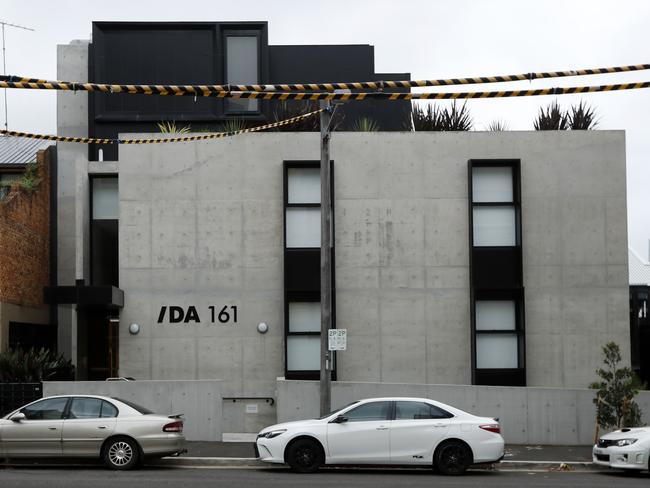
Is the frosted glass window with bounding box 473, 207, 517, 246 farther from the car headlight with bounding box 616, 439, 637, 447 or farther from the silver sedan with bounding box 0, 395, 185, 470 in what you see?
the silver sedan with bounding box 0, 395, 185, 470

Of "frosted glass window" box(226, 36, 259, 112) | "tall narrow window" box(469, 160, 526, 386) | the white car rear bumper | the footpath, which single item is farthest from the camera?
"frosted glass window" box(226, 36, 259, 112)

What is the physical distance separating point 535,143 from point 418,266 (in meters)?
4.29

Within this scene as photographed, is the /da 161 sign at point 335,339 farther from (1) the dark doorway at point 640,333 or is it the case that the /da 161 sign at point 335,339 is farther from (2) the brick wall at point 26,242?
(1) the dark doorway at point 640,333

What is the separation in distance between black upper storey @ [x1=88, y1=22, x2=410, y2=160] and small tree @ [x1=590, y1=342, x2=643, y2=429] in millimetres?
12056

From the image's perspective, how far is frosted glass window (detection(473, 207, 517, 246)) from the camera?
25.0m

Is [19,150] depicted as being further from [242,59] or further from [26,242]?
[242,59]

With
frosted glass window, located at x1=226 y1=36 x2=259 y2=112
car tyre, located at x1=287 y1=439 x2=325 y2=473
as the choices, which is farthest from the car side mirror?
frosted glass window, located at x1=226 y1=36 x2=259 y2=112

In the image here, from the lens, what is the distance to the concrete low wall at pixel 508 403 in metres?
22.5

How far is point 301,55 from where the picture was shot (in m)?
30.3

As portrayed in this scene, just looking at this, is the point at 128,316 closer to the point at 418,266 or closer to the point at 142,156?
the point at 142,156

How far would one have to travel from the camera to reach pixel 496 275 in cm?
2480

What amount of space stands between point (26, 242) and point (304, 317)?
326 inches

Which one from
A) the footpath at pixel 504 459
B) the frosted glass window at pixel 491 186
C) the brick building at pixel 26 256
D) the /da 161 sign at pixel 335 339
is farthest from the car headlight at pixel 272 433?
the frosted glass window at pixel 491 186

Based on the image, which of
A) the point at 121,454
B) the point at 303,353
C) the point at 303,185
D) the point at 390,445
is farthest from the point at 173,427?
the point at 303,185
